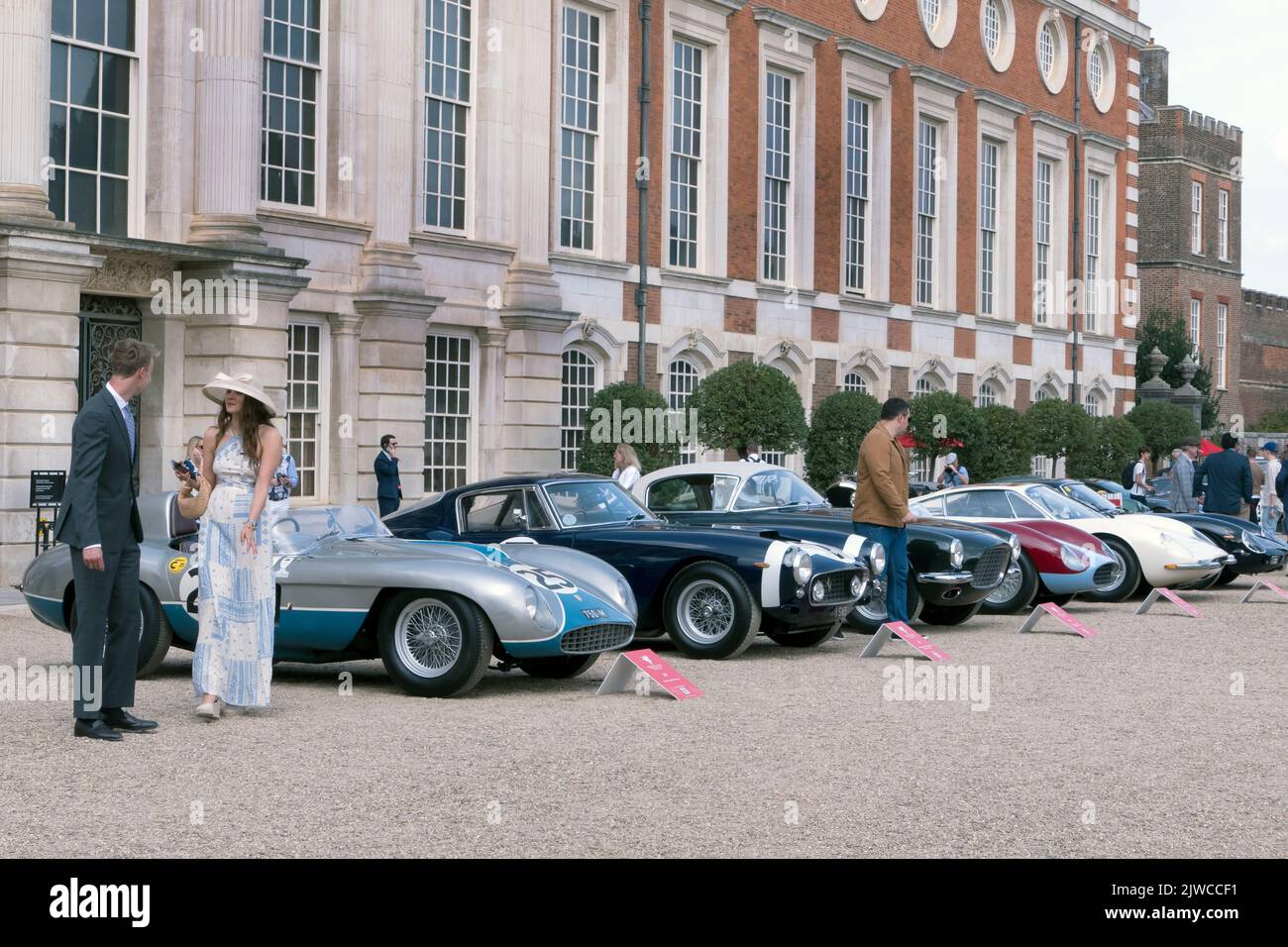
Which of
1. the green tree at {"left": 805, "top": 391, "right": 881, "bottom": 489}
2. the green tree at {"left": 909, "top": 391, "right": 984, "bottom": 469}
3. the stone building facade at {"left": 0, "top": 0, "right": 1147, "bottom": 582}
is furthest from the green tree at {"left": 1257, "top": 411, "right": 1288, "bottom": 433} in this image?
the green tree at {"left": 805, "top": 391, "right": 881, "bottom": 489}

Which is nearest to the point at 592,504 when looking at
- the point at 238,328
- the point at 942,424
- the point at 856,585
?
the point at 856,585

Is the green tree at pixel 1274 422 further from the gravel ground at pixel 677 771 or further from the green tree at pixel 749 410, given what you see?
the gravel ground at pixel 677 771

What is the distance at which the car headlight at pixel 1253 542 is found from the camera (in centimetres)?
2005

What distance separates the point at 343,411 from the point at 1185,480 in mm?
11889

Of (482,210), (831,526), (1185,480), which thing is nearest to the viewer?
(831,526)

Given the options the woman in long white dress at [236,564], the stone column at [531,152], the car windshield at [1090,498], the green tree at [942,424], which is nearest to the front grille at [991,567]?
the car windshield at [1090,498]

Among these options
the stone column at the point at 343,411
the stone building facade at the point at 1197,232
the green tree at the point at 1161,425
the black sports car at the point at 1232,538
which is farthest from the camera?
the stone building facade at the point at 1197,232

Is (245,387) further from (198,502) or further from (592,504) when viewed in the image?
(592,504)

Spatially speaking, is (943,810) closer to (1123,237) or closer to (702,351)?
(702,351)

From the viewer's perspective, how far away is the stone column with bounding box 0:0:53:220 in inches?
720

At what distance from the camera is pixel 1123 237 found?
45906mm

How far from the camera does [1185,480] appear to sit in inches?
973

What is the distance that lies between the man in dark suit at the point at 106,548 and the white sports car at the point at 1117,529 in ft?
34.5

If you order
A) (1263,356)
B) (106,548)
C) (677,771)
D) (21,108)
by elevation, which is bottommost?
(677,771)
